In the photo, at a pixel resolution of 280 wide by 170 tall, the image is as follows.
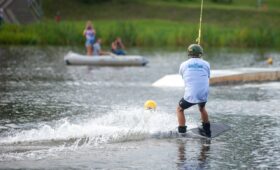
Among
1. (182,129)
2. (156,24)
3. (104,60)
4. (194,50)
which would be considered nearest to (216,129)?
(182,129)

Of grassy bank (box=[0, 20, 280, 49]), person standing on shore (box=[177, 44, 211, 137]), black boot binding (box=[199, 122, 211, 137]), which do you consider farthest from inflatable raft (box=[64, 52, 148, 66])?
black boot binding (box=[199, 122, 211, 137])

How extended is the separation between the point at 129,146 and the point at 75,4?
61.4 metres

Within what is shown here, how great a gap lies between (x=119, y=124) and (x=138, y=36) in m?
35.6

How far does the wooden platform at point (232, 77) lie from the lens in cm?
2809

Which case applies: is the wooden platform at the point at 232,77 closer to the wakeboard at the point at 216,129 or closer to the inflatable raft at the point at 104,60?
the inflatable raft at the point at 104,60

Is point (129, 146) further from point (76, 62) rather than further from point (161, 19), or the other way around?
point (161, 19)

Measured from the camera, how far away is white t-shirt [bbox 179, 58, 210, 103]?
15984 millimetres

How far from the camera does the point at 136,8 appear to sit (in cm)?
7294

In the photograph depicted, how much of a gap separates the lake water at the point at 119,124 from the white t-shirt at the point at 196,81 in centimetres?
85

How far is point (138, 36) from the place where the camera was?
5275cm

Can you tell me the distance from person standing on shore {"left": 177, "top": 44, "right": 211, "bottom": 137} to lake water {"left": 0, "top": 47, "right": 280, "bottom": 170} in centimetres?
41

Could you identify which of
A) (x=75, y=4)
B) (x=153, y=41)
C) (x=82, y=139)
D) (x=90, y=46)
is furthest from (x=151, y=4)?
(x=82, y=139)

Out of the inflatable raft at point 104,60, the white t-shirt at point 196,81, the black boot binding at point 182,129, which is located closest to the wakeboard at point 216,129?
the black boot binding at point 182,129

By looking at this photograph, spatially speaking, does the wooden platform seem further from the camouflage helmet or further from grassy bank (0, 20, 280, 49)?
grassy bank (0, 20, 280, 49)
